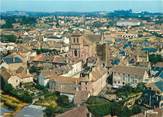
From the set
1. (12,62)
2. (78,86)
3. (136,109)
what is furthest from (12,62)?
(136,109)

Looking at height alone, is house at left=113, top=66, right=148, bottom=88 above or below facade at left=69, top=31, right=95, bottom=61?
below

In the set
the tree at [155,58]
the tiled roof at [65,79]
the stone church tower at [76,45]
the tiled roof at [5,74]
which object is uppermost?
the stone church tower at [76,45]

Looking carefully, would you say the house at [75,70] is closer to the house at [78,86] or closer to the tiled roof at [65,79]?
the house at [78,86]

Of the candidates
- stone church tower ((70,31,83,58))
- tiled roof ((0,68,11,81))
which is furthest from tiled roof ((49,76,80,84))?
stone church tower ((70,31,83,58))

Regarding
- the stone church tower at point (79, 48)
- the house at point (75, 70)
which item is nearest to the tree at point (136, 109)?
the house at point (75, 70)

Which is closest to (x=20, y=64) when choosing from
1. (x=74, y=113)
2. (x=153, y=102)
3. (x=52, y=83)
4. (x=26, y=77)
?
(x=26, y=77)

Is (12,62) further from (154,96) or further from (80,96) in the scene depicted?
(154,96)

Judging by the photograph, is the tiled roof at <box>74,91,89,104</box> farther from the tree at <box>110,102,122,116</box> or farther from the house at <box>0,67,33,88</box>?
the house at <box>0,67,33,88</box>

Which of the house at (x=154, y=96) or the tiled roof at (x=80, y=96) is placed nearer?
the house at (x=154, y=96)
